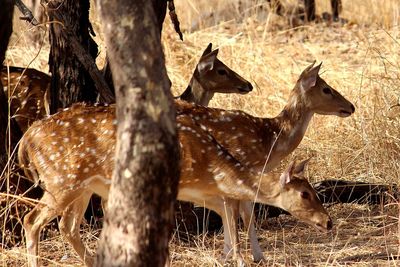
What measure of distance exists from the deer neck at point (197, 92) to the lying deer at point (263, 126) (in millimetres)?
1267

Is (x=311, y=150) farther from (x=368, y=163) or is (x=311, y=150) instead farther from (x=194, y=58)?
(x=194, y=58)

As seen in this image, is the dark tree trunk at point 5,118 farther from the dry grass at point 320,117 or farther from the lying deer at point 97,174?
the dry grass at point 320,117

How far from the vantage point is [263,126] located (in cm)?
759

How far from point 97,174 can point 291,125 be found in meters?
1.82

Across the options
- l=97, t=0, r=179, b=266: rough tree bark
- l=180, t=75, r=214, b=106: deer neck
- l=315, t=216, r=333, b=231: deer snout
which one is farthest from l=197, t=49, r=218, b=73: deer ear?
l=97, t=0, r=179, b=266: rough tree bark

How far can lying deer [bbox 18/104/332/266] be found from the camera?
21.5 feet

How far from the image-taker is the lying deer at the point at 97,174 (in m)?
6.54

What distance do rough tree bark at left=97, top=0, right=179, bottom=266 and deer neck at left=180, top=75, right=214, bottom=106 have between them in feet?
15.8

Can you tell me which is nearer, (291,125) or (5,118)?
(5,118)

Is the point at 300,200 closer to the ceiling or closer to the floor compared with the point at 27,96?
closer to the floor

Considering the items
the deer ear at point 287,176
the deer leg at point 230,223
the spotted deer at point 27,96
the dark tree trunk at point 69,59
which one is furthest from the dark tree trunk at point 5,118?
the deer ear at point 287,176

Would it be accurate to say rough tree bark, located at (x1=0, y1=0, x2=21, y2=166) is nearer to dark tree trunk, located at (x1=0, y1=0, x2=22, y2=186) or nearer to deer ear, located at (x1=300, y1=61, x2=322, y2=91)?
dark tree trunk, located at (x1=0, y1=0, x2=22, y2=186)

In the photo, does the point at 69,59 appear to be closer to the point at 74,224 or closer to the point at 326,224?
the point at 74,224

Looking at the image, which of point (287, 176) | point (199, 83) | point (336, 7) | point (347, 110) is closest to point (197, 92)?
point (199, 83)
